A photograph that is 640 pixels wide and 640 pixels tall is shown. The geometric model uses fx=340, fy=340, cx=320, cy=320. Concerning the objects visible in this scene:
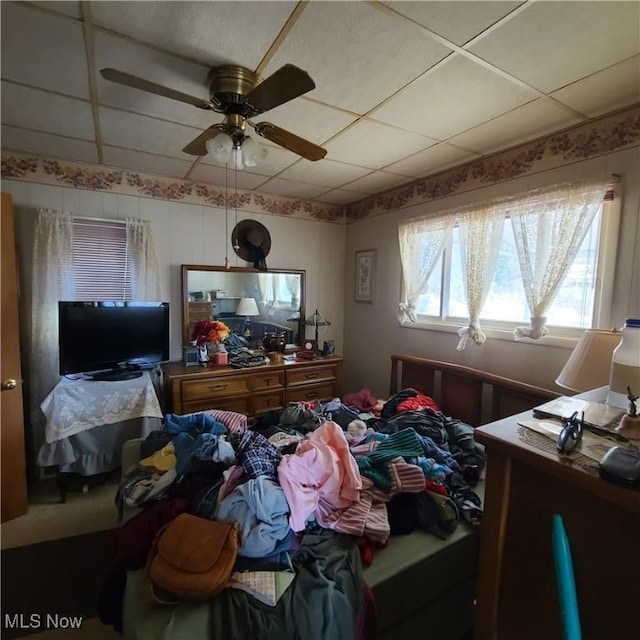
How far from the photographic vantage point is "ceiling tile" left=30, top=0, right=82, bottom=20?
1134 millimetres

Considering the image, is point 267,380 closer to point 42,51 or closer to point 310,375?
point 310,375

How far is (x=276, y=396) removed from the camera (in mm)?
3033

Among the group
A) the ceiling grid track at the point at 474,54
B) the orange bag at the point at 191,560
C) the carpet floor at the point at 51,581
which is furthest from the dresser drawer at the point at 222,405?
the ceiling grid track at the point at 474,54

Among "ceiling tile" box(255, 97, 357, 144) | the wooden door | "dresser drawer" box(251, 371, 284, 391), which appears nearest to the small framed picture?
"dresser drawer" box(251, 371, 284, 391)

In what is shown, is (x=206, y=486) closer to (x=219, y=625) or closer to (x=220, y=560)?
(x=220, y=560)

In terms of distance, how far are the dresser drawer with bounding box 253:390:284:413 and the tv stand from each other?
94cm

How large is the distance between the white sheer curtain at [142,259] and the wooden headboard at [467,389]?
217 cm

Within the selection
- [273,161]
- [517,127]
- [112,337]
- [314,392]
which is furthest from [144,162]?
[517,127]

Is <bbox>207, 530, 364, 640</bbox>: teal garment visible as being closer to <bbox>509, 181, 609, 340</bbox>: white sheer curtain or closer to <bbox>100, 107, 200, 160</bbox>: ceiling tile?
<bbox>509, 181, 609, 340</bbox>: white sheer curtain

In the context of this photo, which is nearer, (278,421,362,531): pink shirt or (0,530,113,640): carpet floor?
(278,421,362,531): pink shirt

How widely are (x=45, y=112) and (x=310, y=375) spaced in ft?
8.35

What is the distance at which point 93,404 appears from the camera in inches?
92.0

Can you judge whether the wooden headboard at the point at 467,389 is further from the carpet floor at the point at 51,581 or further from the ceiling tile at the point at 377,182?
the carpet floor at the point at 51,581

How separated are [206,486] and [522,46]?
7.08 ft
